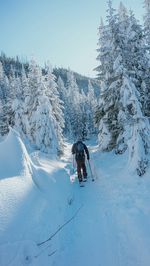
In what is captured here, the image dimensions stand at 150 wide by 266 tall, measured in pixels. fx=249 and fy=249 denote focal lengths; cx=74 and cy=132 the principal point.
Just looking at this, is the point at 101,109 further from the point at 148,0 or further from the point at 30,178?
the point at 30,178

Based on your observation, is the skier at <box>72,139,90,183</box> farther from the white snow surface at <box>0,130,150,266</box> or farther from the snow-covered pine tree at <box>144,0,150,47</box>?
the snow-covered pine tree at <box>144,0,150,47</box>

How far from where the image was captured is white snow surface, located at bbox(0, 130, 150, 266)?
5.56m

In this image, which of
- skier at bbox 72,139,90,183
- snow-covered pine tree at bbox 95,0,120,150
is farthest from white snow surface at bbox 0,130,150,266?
snow-covered pine tree at bbox 95,0,120,150

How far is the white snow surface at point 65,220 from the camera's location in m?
5.56

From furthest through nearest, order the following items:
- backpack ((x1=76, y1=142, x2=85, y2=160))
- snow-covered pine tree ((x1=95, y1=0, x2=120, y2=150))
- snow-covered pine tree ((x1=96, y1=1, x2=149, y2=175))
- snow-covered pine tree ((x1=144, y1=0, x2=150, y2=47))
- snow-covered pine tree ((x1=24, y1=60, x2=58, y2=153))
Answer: snow-covered pine tree ((x1=24, y1=60, x2=58, y2=153)) < snow-covered pine tree ((x1=144, y1=0, x2=150, y2=47)) < snow-covered pine tree ((x1=95, y1=0, x2=120, y2=150)) < backpack ((x1=76, y1=142, x2=85, y2=160)) < snow-covered pine tree ((x1=96, y1=1, x2=149, y2=175))

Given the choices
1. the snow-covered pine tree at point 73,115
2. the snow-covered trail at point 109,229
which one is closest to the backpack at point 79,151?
the snow-covered trail at point 109,229

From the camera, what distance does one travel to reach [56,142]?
2675cm

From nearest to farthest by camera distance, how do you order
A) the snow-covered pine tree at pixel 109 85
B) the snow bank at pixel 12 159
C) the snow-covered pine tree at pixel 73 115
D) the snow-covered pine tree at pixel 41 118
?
1. the snow bank at pixel 12 159
2. the snow-covered pine tree at pixel 109 85
3. the snow-covered pine tree at pixel 41 118
4. the snow-covered pine tree at pixel 73 115

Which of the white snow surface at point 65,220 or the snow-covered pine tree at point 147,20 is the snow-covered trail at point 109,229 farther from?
the snow-covered pine tree at point 147,20

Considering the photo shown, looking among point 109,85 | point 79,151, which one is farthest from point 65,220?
point 109,85

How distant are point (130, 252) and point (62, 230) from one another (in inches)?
87.1

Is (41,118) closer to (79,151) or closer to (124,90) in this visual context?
(124,90)

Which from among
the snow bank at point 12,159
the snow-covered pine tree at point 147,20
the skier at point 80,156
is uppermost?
the snow-covered pine tree at point 147,20

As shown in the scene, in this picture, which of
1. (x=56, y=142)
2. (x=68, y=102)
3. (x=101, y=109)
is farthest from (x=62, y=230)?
(x=68, y=102)
